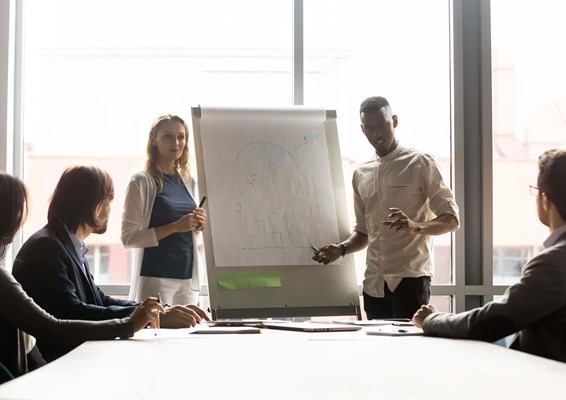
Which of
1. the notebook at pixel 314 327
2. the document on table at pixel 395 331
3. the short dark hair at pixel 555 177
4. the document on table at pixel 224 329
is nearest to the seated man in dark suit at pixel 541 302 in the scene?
the short dark hair at pixel 555 177

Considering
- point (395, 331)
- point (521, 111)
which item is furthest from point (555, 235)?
point (521, 111)

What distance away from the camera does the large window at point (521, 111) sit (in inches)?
182

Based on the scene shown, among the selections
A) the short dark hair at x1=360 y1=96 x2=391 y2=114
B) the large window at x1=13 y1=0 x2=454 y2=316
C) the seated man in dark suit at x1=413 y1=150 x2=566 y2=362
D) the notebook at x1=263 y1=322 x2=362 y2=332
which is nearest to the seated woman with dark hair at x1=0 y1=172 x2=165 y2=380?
the notebook at x1=263 y1=322 x2=362 y2=332

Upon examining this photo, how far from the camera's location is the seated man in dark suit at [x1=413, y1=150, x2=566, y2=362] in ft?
6.73

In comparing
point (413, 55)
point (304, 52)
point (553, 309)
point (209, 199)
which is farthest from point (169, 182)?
point (553, 309)

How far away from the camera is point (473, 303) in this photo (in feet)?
15.0

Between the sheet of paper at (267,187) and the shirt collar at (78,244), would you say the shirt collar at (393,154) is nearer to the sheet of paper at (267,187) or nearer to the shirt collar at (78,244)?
the sheet of paper at (267,187)

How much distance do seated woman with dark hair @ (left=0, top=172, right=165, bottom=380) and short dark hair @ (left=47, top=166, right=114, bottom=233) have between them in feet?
0.94

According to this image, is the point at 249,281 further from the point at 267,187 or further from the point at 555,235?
the point at 555,235

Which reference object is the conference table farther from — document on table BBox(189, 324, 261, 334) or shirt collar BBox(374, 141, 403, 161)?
shirt collar BBox(374, 141, 403, 161)

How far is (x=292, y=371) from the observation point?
173cm

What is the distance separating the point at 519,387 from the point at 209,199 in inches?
91.1

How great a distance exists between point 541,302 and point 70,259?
1482mm

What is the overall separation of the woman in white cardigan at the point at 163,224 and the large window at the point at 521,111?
6.36 ft
